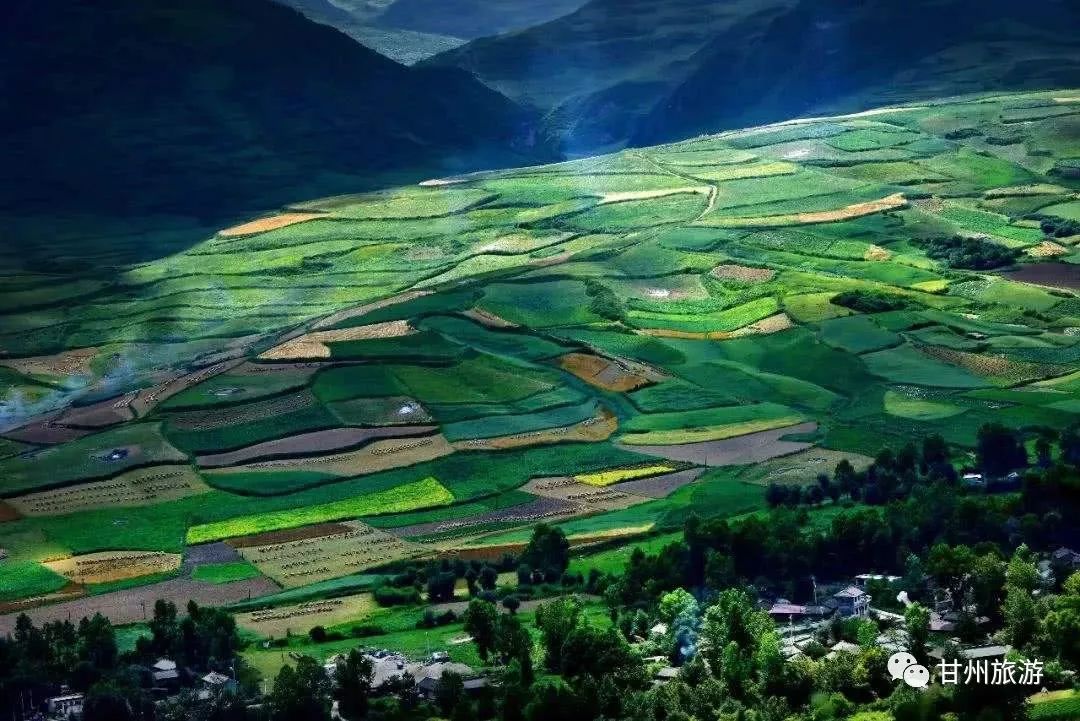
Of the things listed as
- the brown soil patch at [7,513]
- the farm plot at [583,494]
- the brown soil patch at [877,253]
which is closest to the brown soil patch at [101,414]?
the brown soil patch at [7,513]

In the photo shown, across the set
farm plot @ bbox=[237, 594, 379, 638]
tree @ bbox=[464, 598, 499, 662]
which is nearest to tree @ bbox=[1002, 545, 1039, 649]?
tree @ bbox=[464, 598, 499, 662]

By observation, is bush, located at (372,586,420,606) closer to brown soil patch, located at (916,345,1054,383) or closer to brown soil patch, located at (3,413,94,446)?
brown soil patch, located at (3,413,94,446)

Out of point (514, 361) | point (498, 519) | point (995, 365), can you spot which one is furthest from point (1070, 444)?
point (514, 361)

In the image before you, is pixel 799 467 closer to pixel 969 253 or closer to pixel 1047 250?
pixel 969 253

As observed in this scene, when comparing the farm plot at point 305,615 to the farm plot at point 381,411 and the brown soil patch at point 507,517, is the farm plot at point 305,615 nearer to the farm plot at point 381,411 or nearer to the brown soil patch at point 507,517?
the brown soil patch at point 507,517

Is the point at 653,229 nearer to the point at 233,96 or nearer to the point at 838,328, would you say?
the point at 838,328

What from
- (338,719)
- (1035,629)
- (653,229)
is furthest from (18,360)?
(1035,629)
